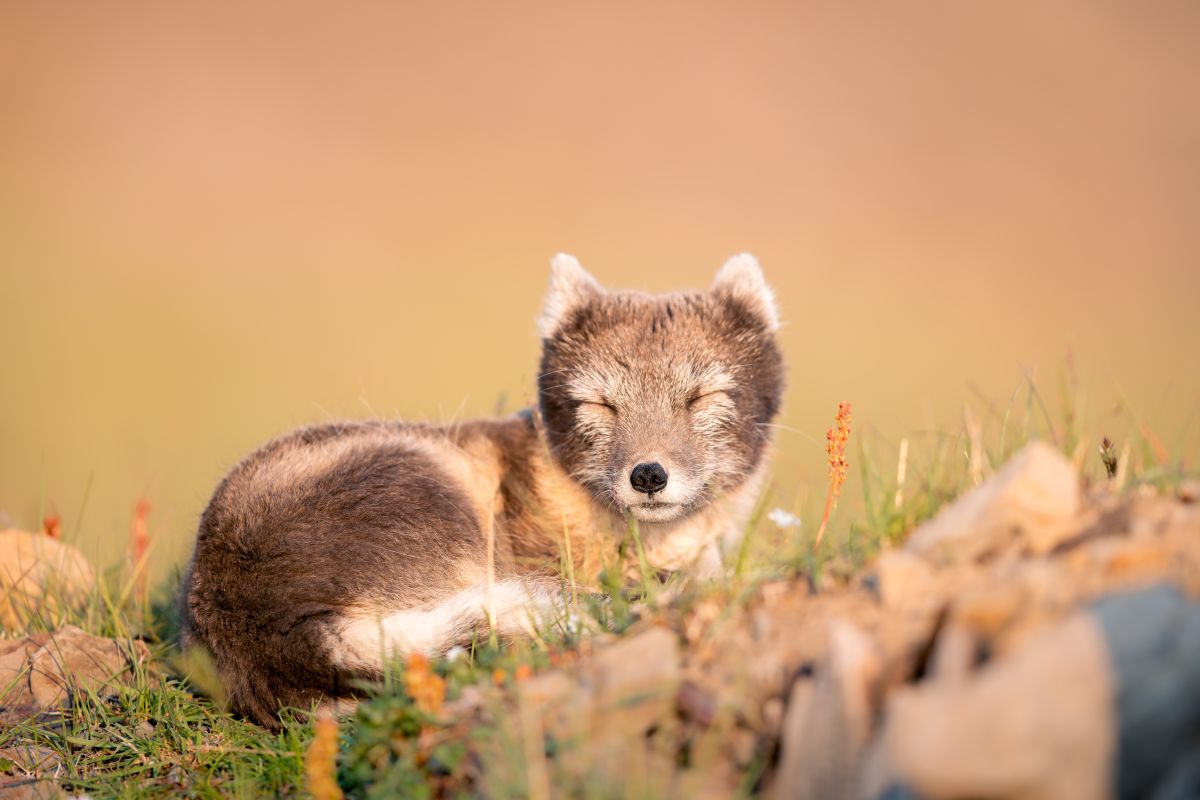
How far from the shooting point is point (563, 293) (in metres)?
6.23

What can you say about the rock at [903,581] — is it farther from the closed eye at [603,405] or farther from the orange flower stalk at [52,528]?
the orange flower stalk at [52,528]

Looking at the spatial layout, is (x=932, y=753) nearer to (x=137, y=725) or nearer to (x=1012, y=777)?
(x=1012, y=777)

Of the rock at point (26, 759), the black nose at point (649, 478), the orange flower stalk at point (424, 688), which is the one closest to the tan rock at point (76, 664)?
the rock at point (26, 759)

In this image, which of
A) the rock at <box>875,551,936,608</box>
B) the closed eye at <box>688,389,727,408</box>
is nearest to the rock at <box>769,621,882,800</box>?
the rock at <box>875,551,936,608</box>

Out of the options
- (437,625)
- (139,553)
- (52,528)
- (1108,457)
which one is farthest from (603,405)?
(52,528)

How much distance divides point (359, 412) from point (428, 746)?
389cm

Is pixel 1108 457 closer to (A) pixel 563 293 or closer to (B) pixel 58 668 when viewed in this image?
(A) pixel 563 293

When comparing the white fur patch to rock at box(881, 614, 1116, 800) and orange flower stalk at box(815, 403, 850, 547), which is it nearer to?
orange flower stalk at box(815, 403, 850, 547)

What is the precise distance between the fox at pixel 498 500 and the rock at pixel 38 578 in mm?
1224

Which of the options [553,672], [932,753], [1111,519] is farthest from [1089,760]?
[553,672]

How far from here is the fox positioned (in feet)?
14.9

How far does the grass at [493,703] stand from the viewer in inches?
125

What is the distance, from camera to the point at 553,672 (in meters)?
3.56

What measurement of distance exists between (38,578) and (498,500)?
2746 mm
